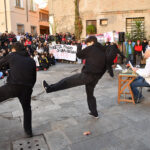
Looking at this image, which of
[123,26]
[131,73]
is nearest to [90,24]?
[123,26]

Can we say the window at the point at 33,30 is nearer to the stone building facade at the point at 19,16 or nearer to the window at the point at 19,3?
the stone building facade at the point at 19,16

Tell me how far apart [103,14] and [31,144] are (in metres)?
14.5

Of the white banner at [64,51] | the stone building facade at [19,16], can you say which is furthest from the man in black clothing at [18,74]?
the stone building facade at [19,16]

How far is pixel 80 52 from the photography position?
388 cm

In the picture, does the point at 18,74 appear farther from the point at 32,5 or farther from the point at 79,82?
the point at 32,5

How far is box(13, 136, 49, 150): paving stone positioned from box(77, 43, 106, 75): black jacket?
4.94ft

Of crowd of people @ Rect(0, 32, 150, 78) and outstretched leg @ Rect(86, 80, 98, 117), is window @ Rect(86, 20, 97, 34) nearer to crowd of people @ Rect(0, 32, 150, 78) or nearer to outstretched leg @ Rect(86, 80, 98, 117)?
crowd of people @ Rect(0, 32, 150, 78)

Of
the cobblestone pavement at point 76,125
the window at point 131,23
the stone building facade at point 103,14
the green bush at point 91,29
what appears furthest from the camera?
the green bush at point 91,29

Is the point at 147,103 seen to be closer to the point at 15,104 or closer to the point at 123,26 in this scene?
the point at 15,104

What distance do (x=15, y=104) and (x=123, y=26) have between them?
40.6 ft

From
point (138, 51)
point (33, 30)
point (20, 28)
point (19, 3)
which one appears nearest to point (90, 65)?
point (138, 51)

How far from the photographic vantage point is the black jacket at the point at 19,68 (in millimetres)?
3287

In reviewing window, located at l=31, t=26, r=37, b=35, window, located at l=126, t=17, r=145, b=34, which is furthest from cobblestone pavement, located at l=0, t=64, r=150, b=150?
window, located at l=31, t=26, r=37, b=35

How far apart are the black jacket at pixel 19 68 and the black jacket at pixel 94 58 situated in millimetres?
1033
